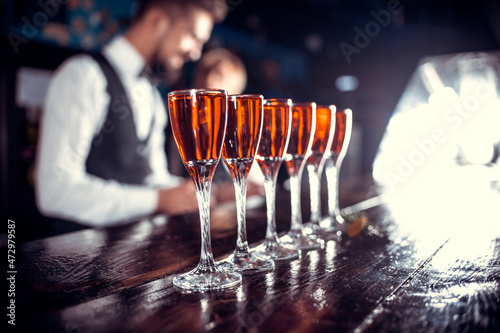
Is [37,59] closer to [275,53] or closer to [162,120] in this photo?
[162,120]

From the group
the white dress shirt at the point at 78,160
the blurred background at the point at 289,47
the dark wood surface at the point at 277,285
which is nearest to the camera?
the dark wood surface at the point at 277,285

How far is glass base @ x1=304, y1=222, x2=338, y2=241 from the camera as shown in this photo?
105 centimetres

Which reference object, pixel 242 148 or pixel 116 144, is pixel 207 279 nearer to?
pixel 242 148

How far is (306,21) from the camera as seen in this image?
527cm

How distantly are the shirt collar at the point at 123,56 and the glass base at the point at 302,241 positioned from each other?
1664mm

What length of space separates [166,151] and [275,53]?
9.41 ft

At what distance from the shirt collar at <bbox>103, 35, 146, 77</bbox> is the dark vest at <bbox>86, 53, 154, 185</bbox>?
0.24 feet

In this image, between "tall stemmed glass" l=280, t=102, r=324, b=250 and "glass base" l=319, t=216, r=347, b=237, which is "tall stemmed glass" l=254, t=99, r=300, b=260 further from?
"glass base" l=319, t=216, r=347, b=237

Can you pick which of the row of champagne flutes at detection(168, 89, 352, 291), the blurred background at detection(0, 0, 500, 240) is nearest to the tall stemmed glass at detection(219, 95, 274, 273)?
the row of champagne flutes at detection(168, 89, 352, 291)

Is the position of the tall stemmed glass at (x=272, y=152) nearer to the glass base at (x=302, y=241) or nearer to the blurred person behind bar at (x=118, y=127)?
the glass base at (x=302, y=241)

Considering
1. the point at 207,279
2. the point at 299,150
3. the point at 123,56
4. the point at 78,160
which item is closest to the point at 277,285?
the point at 207,279

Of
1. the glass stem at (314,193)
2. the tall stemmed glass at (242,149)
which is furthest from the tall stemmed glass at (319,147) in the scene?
the tall stemmed glass at (242,149)

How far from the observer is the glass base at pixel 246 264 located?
759mm

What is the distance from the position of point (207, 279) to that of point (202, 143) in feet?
0.67
